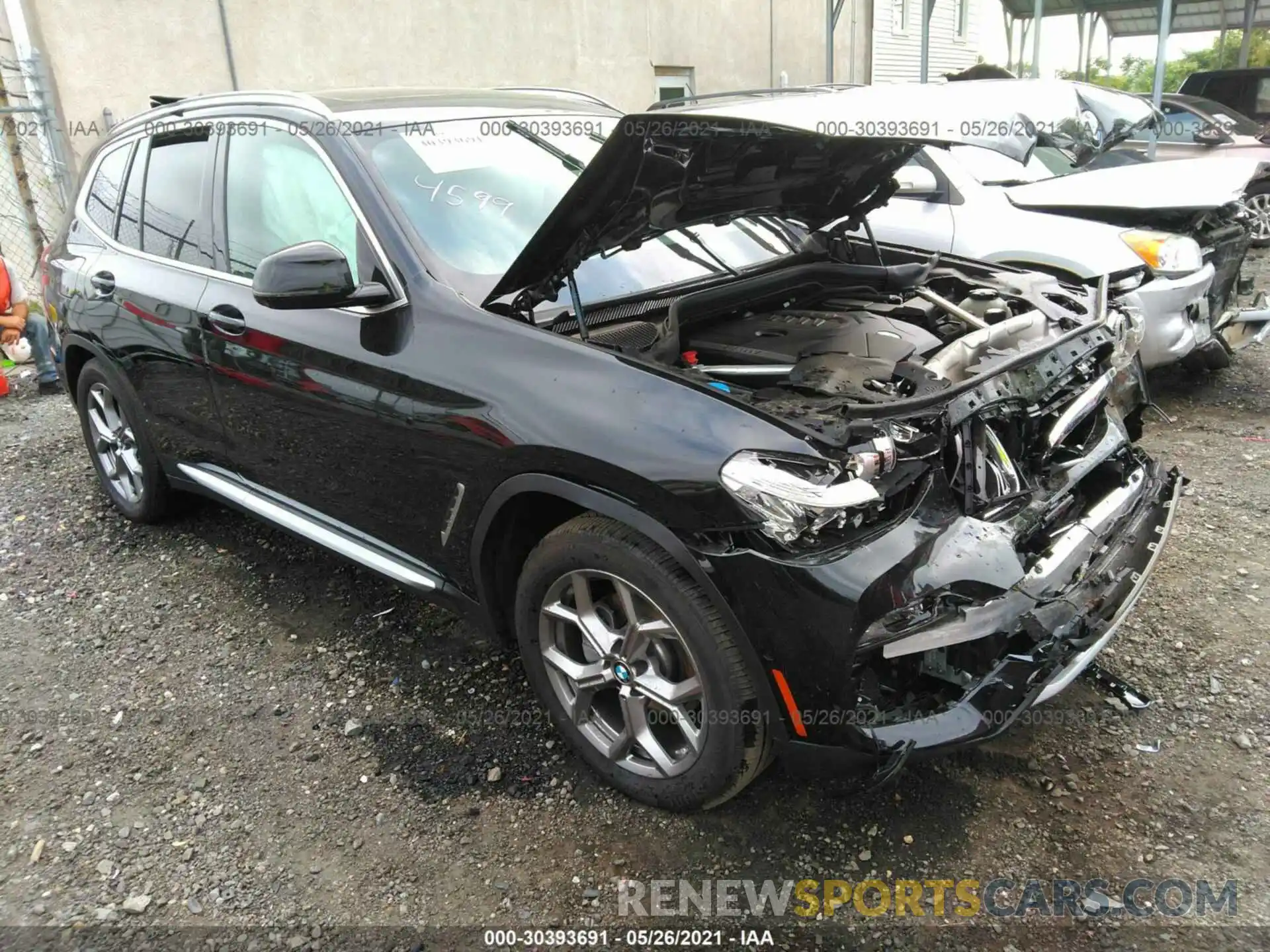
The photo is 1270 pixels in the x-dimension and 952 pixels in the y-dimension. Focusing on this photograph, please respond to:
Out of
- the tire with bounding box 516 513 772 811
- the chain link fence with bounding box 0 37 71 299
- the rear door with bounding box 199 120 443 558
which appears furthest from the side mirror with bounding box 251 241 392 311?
the chain link fence with bounding box 0 37 71 299

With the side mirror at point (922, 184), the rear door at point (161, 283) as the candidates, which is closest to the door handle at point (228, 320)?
the rear door at point (161, 283)

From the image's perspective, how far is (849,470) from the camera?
6.93ft

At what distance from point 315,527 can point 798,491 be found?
1956 mm

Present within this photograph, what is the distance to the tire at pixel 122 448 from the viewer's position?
13.5ft

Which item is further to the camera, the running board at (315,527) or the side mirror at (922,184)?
the side mirror at (922,184)

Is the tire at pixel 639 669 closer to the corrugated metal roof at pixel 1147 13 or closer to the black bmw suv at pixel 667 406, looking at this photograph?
the black bmw suv at pixel 667 406

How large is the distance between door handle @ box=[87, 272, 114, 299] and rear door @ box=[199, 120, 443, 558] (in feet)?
2.71

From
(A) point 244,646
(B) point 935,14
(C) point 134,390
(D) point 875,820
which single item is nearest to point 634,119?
(D) point 875,820

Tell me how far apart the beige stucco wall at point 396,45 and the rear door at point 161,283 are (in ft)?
8.76

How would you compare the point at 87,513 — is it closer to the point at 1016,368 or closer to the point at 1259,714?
the point at 1016,368

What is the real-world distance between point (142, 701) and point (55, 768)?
353 mm

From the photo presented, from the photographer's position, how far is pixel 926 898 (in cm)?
224

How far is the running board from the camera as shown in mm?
2945

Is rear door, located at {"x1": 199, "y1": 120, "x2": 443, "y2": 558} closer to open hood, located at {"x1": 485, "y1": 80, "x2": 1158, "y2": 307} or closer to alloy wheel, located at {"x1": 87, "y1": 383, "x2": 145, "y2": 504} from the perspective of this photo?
open hood, located at {"x1": 485, "y1": 80, "x2": 1158, "y2": 307}
